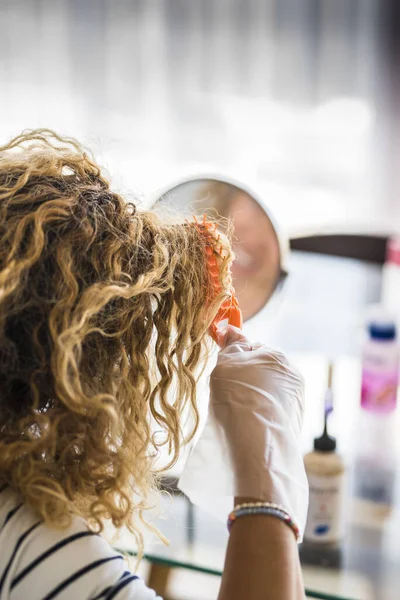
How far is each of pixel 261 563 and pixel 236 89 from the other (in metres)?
1.60

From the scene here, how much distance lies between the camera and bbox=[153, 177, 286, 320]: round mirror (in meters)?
1.07

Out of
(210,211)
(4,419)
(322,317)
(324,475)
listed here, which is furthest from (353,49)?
(4,419)

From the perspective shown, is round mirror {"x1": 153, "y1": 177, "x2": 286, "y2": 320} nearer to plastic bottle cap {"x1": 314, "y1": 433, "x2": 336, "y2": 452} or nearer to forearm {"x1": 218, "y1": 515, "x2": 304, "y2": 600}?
plastic bottle cap {"x1": 314, "y1": 433, "x2": 336, "y2": 452}

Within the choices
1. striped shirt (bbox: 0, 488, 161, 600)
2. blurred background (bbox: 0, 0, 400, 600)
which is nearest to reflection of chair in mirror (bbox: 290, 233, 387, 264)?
blurred background (bbox: 0, 0, 400, 600)

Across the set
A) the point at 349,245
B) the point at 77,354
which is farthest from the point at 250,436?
the point at 349,245

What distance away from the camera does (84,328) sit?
0.65 meters

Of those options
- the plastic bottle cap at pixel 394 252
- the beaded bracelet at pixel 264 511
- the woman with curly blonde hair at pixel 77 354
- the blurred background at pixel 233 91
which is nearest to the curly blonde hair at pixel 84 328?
the woman with curly blonde hair at pixel 77 354

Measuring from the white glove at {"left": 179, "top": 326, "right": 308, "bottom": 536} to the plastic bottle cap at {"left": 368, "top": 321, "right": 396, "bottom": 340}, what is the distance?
432 millimetres

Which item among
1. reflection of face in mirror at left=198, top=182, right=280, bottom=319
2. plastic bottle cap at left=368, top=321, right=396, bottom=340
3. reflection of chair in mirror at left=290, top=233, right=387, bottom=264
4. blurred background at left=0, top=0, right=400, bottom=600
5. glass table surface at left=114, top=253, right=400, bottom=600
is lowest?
glass table surface at left=114, top=253, right=400, bottom=600

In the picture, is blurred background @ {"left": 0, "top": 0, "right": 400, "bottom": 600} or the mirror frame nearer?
the mirror frame

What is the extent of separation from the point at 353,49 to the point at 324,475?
1342 millimetres

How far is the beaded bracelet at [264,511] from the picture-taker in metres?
0.73

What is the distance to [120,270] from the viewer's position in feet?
2.23

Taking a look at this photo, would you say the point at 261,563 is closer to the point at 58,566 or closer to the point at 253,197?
the point at 58,566
